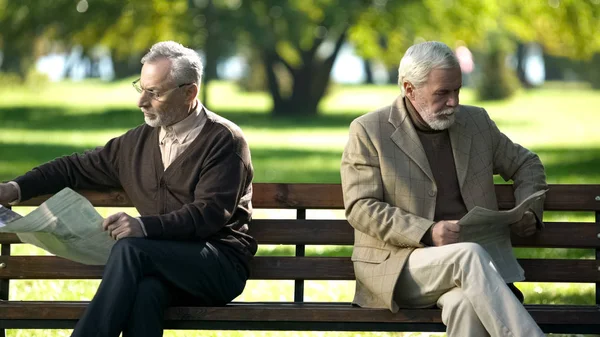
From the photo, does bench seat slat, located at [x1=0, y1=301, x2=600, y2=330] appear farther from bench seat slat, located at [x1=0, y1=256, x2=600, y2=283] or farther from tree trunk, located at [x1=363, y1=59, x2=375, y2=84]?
tree trunk, located at [x1=363, y1=59, x2=375, y2=84]

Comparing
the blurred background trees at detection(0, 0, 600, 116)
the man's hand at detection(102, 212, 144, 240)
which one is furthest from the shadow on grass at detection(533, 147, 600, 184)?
the man's hand at detection(102, 212, 144, 240)

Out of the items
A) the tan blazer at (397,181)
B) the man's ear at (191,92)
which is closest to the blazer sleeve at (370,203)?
the tan blazer at (397,181)

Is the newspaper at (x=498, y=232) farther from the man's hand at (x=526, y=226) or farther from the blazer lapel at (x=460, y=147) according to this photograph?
the blazer lapel at (x=460, y=147)

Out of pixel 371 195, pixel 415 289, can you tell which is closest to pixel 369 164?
pixel 371 195

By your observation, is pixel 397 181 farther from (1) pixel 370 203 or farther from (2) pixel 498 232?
(2) pixel 498 232

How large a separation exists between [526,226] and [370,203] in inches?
31.8

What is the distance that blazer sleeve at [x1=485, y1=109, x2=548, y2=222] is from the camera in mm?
5395

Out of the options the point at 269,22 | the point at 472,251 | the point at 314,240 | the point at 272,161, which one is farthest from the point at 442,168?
the point at 269,22

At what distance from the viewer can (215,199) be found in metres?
5.02

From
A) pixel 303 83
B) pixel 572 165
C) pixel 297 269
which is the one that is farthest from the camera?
pixel 303 83

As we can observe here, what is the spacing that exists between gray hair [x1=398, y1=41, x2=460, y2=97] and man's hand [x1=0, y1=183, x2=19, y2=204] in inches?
72.0

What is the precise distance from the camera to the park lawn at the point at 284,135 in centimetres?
814

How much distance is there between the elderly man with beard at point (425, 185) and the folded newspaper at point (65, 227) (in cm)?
111

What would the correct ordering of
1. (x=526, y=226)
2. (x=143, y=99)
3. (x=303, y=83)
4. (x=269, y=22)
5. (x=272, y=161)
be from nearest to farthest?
(x=143, y=99)
(x=526, y=226)
(x=272, y=161)
(x=269, y=22)
(x=303, y=83)
